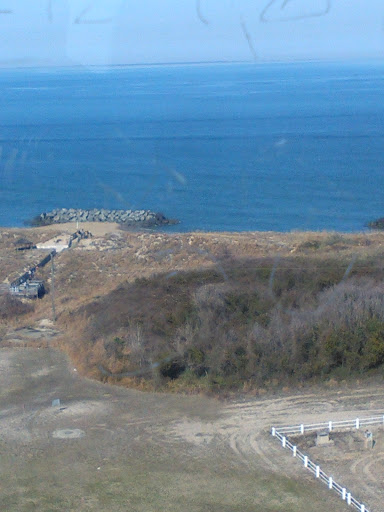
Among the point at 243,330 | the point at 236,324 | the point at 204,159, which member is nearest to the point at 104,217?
the point at 204,159

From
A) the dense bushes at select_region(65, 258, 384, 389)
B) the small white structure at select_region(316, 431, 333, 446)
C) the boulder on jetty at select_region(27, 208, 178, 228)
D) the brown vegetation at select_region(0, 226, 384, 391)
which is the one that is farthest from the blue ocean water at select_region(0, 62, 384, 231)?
the small white structure at select_region(316, 431, 333, 446)

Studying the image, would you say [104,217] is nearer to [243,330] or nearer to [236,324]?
[236,324]

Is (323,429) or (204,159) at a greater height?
(204,159)

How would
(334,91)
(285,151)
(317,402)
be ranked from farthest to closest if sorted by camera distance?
1. (334,91)
2. (285,151)
3. (317,402)

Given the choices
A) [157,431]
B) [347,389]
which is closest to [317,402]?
[347,389]

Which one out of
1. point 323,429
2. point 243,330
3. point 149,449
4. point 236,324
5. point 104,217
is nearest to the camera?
Result: point 149,449

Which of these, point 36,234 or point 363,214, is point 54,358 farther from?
point 363,214

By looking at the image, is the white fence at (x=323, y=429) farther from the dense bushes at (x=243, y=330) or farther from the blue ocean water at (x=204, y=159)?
the blue ocean water at (x=204, y=159)

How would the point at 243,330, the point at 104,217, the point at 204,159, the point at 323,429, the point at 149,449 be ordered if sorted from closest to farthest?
the point at 149,449, the point at 323,429, the point at 243,330, the point at 104,217, the point at 204,159

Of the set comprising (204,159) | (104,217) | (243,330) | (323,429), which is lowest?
(323,429)
